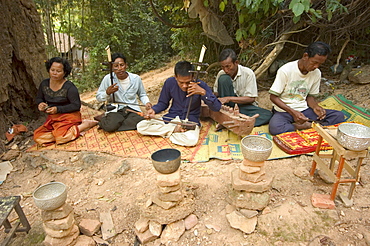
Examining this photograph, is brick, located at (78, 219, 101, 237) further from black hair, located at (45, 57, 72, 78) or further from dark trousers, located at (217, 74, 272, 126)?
dark trousers, located at (217, 74, 272, 126)

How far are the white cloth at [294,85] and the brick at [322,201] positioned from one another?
1.79m

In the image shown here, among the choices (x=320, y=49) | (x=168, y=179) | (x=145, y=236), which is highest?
(x=320, y=49)

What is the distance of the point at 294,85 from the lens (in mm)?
3844

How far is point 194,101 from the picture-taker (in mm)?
3900

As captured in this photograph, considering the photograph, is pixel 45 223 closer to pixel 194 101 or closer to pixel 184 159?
pixel 184 159

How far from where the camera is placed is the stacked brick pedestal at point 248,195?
7.61ft

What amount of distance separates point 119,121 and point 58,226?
7.13 ft

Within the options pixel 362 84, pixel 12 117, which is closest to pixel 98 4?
pixel 12 117

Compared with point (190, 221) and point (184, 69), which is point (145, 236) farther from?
point (184, 69)

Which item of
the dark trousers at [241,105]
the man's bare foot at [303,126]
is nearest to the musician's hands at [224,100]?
the dark trousers at [241,105]

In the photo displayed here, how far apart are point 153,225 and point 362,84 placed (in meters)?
4.89

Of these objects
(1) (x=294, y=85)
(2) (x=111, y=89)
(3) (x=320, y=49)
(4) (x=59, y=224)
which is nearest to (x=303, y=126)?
(1) (x=294, y=85)

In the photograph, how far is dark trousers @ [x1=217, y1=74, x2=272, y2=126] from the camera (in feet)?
13.4

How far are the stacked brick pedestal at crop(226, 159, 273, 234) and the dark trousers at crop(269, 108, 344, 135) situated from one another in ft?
5.06
